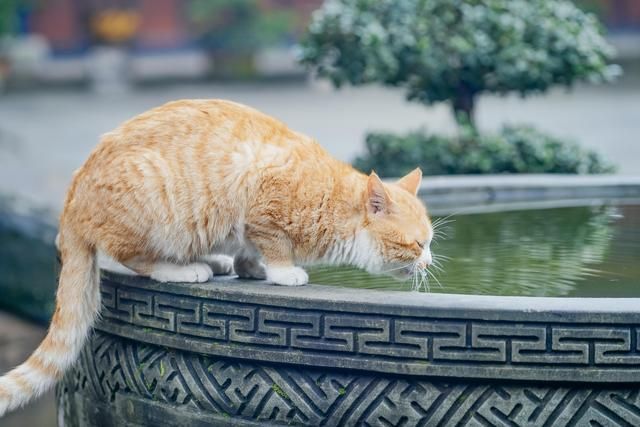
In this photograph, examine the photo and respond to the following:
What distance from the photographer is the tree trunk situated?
18.9ft

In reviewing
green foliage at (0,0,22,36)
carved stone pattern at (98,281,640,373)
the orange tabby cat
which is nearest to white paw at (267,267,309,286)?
the orange tabby cat

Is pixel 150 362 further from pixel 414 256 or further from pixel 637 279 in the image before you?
pixel 637 279

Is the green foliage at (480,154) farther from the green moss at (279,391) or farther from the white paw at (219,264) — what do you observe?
the green moss at (279,391)

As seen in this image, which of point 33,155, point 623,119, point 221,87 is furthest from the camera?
point 221,87

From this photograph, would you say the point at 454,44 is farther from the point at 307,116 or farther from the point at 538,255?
the point at 307,116

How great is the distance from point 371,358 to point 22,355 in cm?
297

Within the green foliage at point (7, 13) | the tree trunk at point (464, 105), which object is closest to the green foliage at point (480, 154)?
the tree trunk at point (464, 105)

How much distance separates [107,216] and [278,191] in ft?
1.54

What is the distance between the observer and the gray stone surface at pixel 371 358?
86.6 inches

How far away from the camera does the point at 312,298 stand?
7.79 feet

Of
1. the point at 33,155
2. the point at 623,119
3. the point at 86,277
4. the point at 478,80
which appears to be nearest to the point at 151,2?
the point at 33,155

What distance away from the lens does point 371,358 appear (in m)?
2.31

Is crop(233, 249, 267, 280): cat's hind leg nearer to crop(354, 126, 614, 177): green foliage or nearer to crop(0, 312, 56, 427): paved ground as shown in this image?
crop(0, 312, 56, 427): paved ground

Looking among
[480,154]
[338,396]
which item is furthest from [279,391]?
[480,154]
